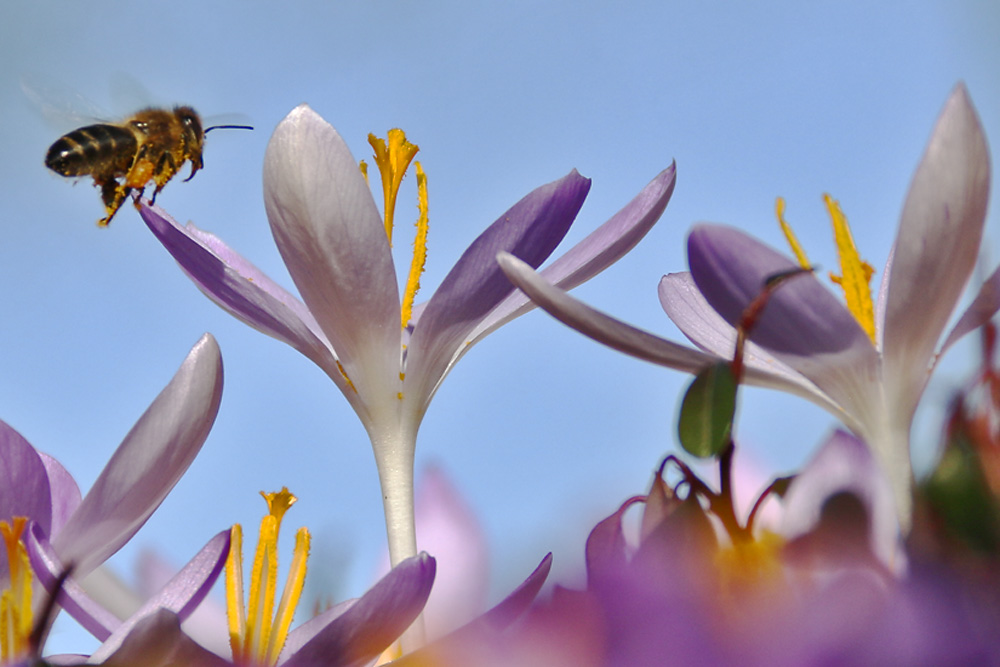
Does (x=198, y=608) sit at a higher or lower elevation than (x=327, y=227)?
lower

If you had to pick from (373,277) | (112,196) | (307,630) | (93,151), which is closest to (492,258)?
(373,277)

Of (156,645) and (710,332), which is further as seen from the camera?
(710,332)

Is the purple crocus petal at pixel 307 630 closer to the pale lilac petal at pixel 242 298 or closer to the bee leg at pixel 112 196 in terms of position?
the pale lilac petal at pixel 242 298

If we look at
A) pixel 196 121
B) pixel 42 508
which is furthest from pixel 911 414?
pixel 196 121

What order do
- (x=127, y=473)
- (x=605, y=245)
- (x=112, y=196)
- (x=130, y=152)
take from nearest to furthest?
(x=127, y=473) → (x=605, y=245) → (x=112, y=196) → (x=130, y=152)

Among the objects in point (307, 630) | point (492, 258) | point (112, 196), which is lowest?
point (307, 630)

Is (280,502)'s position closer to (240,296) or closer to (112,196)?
(240,296)
